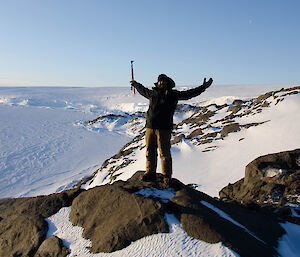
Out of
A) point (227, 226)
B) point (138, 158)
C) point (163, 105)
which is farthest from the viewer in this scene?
→ point (138, 158)

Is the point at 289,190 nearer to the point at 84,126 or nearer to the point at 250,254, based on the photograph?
the point at 250,254

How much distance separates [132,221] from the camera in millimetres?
3221

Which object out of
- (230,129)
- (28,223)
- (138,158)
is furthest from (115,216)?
(230,129)

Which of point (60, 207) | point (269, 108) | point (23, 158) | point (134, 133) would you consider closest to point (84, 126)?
point (134, 133)

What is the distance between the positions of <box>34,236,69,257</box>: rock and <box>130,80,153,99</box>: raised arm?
2.91m

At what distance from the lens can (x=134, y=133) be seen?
4350cm

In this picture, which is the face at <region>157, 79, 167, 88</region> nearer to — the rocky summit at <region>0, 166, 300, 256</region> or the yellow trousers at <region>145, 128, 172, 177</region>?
the yellow trousers at <region>145, 128, 172, 177</region>

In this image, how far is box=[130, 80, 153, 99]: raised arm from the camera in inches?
180

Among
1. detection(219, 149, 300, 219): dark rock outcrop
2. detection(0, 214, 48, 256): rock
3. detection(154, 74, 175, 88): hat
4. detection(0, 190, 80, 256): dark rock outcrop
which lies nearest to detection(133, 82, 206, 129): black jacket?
detection(154, 74, 175, 88): hat

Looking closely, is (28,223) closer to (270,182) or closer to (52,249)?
(52,249)

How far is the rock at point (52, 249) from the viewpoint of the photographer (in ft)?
10.5

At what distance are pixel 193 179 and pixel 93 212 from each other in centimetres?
749

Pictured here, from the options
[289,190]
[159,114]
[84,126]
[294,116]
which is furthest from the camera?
[84,126]

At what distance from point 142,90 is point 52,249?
10.4 ft
